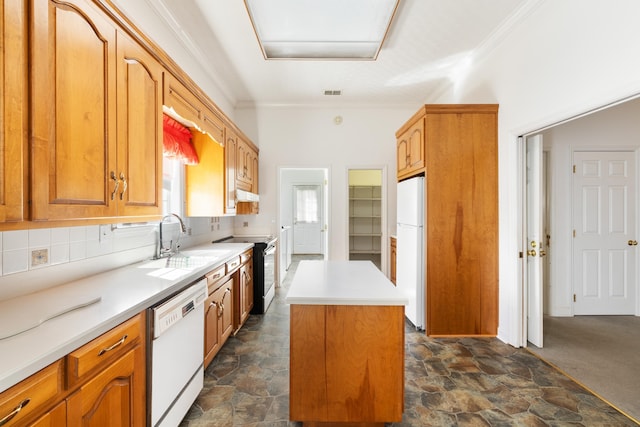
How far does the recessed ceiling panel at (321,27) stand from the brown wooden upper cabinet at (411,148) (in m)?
0.88

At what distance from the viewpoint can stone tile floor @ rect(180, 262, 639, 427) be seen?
5.90 ft

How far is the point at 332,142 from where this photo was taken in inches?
183

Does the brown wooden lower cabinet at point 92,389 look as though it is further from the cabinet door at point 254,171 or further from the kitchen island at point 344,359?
the cabinet door at point 254,171

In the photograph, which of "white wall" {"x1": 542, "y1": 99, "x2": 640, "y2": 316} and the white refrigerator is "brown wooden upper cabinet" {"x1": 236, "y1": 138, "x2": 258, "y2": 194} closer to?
the white refrigerator

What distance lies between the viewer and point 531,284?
107 inches

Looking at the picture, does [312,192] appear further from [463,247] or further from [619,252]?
[619,252]

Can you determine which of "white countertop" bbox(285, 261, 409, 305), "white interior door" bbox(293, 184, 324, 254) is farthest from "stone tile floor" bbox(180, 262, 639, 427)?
"white interior door" bbox(293, 184, 324, 254)

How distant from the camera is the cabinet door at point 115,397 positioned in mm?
1035

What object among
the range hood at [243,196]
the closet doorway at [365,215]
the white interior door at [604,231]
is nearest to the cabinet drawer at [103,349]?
the range hood at [243,196]

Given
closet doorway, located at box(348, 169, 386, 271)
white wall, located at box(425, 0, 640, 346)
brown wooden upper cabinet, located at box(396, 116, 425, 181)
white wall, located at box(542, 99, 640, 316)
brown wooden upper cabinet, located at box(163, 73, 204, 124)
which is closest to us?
white wall, located at box(425, 0, 640, 346)

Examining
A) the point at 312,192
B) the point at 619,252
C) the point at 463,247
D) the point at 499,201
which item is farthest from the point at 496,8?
the point at 312,192

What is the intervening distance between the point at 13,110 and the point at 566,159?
4.72m

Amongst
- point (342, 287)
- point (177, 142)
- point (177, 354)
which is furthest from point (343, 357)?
point (177, 142)

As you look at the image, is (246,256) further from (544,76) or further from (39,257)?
(544,76)
